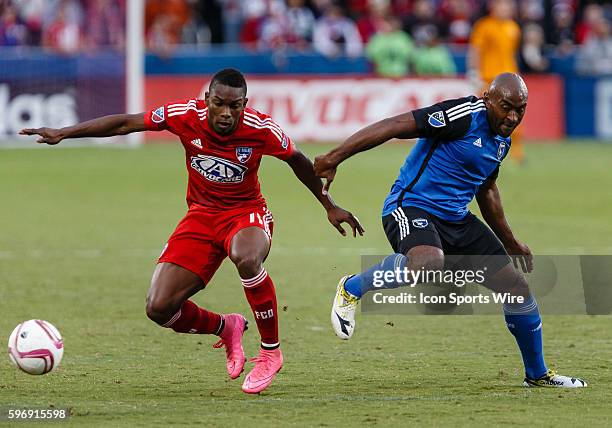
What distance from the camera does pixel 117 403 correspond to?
6.65 m

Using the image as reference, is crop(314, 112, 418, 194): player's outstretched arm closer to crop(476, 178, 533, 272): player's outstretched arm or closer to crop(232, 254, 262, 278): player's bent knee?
crop(232, 254, 262, 278): player's bent knee

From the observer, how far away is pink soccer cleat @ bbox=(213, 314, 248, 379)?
7.36 metres

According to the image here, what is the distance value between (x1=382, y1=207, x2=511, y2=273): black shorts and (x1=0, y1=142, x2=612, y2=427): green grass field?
0.68 meters

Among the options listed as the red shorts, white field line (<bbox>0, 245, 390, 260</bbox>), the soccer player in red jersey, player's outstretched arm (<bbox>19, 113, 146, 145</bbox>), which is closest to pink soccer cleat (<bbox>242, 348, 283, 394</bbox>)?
the soccer player in red jersey

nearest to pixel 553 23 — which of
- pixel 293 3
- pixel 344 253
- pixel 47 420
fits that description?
pixel 293 3

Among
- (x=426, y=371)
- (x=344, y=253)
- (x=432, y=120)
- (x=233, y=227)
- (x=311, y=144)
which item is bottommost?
(x=311, y=144)

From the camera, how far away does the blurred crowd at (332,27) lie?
23094mm

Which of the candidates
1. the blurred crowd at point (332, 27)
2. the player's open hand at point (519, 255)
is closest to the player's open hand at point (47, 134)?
the player's open hand at point (519, 255)

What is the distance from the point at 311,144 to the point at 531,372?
16.9 m

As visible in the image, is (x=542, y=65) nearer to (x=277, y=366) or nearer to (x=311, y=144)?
(x=311, y=144)

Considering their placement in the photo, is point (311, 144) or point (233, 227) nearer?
point (233, 227)

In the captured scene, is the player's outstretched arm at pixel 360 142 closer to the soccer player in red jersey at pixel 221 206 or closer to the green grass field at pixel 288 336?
the soccer player in red jersey at pixel 221 206

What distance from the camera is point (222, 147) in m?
7.29

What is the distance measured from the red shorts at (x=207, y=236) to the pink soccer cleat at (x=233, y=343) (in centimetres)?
39
